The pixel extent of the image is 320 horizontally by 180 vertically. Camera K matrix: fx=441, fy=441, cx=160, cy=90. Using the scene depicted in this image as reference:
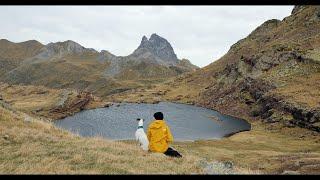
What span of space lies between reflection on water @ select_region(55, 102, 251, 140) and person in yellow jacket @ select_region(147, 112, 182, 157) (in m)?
61.9

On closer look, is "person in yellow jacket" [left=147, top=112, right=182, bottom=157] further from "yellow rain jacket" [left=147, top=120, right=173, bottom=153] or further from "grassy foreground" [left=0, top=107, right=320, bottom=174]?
"grassy foreground" [left=0, top=107, right=320, bottom=174]

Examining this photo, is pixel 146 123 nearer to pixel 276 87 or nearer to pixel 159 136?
pixel 276 87

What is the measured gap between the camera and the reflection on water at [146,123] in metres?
95.1

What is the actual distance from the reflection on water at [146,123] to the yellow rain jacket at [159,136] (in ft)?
204

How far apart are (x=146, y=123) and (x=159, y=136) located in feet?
276

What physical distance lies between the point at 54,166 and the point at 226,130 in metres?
88.2

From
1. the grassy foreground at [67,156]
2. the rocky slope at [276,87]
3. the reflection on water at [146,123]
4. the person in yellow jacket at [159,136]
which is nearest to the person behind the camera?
the grassy foreground at [67,156]

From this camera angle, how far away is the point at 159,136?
24750mm

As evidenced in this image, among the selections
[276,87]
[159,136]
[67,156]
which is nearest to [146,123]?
[276,87]

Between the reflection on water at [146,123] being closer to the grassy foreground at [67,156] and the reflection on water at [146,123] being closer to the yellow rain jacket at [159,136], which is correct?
the grassy foreground at [67,156]

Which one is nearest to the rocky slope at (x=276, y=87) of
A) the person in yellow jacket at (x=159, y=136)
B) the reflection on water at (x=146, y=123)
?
the reflection on water at (x=146, y=123)

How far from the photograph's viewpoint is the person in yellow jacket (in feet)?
80.9
